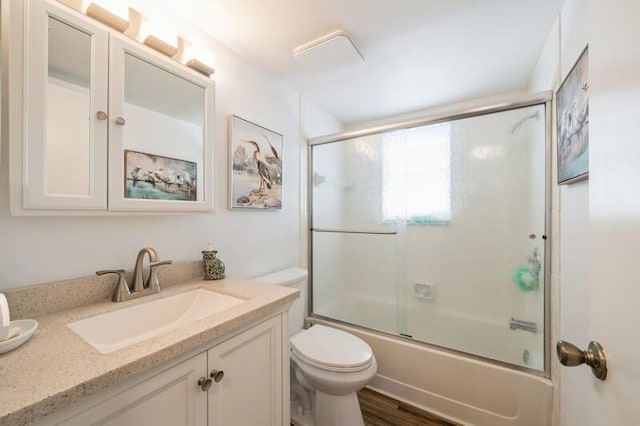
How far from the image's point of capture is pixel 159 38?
41.4 inches

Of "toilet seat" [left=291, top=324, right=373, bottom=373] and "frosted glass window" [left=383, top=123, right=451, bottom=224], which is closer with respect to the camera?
"toilet seat" [left=291, top=324, right=373, bottom=373]

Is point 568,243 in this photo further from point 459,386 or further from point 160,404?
point 160,404

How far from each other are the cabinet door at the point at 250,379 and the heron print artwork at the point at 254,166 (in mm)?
813

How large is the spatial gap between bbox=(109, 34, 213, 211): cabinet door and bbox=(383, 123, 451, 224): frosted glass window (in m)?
1.34

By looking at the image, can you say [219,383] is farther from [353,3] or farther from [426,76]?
[426,76]

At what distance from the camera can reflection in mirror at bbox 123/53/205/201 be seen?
38.3 inches

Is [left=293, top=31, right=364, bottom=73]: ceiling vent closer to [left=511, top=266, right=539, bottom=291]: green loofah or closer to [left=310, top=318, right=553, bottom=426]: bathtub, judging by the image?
[left=511, top=266, right=539, bottom=291]: green loofah

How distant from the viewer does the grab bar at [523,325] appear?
4.81 feet

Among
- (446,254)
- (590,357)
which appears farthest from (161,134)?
(446,254)

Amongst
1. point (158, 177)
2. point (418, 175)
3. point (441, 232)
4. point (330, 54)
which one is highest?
point (330, 54)

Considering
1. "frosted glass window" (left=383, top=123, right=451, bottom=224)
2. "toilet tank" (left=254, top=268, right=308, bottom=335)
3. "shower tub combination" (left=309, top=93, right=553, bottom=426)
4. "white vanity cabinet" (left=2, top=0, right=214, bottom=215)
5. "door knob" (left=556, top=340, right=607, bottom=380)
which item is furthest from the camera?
"frosted glass window" (left=383, top=123, right=451, bottom=224)

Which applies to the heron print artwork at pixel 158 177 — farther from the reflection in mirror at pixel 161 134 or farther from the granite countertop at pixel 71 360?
the granite countertop at pixel 71 360

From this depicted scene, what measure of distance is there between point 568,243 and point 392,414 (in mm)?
1358

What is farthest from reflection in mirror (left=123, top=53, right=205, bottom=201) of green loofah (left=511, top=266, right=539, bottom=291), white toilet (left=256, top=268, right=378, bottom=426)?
green loofah (left=511, top=266, right=539, bottom=291)
